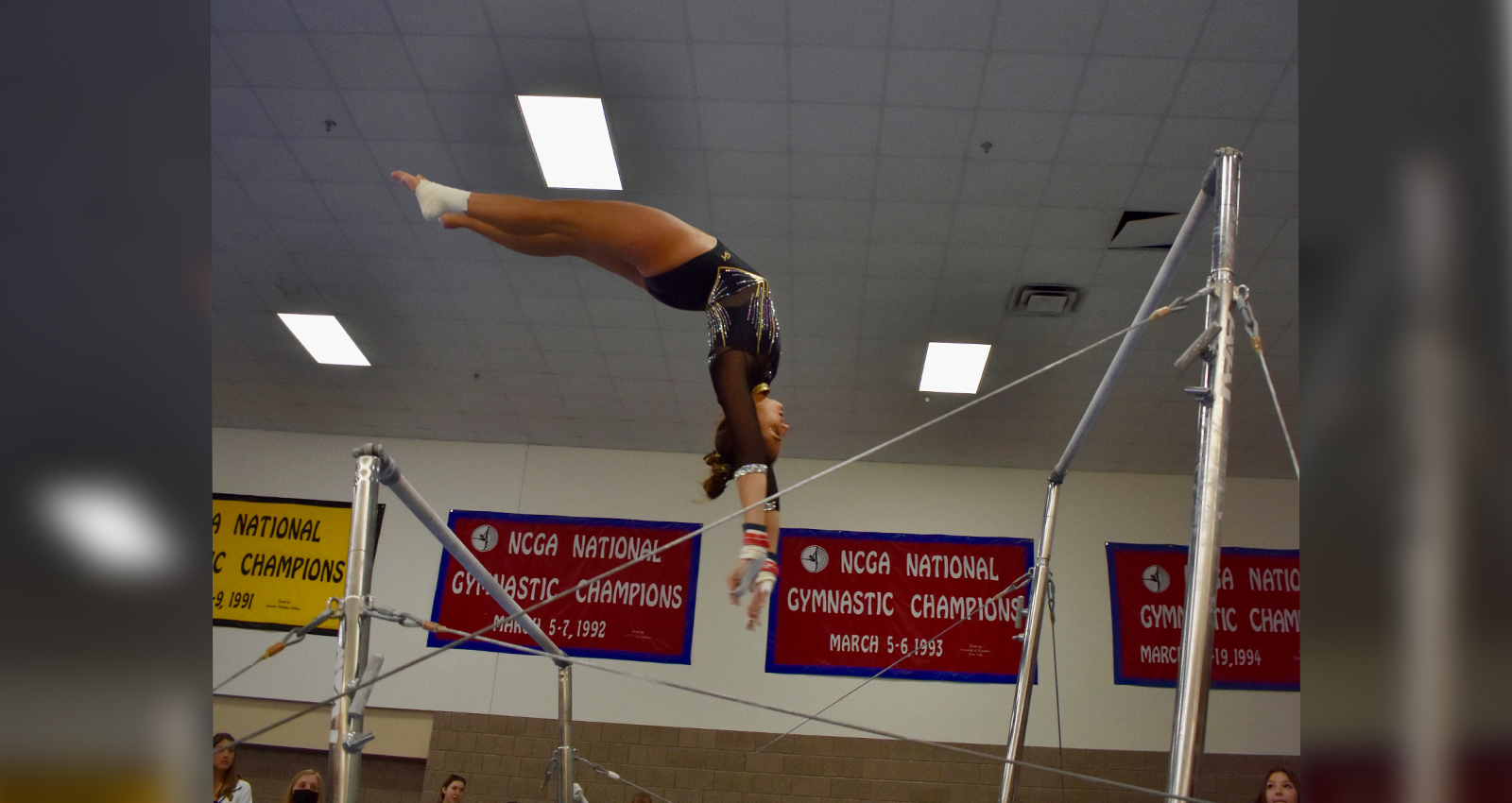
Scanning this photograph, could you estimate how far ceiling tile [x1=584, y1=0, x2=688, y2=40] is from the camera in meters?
4.70

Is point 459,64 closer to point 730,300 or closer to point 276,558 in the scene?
point 730,300

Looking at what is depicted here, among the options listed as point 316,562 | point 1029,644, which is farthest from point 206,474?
point 316,562

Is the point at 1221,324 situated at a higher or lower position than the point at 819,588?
higher

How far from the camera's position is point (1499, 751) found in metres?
0.34

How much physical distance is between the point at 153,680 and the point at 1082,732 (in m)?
9.40

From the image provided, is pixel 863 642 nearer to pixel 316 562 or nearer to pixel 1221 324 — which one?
pixel 316 562

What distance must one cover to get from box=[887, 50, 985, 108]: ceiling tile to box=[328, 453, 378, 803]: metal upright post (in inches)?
137

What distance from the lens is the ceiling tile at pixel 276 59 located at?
5.10 metres

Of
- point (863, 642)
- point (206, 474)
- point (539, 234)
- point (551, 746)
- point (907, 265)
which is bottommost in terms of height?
point (551, 746)

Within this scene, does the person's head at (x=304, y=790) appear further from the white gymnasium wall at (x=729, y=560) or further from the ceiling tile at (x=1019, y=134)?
the ceiling tile at (x=1019, y=134)

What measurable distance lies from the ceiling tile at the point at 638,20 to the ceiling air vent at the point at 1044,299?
3023 millimetres

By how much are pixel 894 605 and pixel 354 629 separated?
7175mm

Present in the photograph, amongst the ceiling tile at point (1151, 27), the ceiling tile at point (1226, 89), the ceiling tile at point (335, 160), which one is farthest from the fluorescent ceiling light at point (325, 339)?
the ceiling tile at point (1226, 89)

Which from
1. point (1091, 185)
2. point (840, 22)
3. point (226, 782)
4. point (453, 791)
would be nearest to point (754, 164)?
point (840, 22)
